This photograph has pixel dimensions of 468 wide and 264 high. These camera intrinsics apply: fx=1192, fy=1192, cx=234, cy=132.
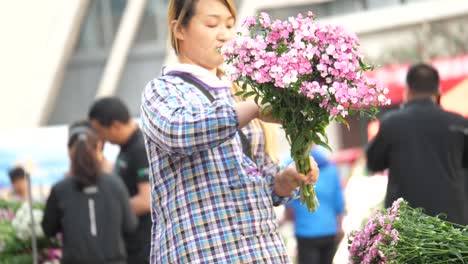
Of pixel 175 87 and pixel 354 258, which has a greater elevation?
pixel 175 87

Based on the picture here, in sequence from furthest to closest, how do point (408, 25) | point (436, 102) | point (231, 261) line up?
1. point (408, 25)
2. point (436, 102)
3. point (231, 261)

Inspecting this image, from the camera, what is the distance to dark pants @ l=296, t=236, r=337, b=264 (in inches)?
399

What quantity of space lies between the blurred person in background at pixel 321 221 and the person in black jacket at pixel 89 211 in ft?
10.5

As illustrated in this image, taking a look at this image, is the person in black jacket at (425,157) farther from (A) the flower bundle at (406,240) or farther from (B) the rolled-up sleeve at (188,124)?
(B) the rolled-up sleeve at (188,124)

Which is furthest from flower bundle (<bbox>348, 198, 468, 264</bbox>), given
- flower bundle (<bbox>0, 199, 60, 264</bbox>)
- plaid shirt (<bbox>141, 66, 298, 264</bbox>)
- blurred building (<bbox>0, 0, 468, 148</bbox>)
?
blurred building (<bbox>0, 0, 468, 148</bbox>)

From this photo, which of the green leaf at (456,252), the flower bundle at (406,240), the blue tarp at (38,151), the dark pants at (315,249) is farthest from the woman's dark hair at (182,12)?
the blue tarp at (38,151)

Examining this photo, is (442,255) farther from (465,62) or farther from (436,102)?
(465,62)

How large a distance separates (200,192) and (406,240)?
0.67 m

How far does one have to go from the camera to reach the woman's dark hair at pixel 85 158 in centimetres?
722

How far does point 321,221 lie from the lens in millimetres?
10172

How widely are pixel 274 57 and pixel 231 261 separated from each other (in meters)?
0.66

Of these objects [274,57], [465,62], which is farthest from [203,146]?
[465,62]

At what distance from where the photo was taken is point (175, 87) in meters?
3.86

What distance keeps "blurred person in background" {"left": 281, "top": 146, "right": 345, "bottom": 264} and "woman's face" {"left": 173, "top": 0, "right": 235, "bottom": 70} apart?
6.04 m
